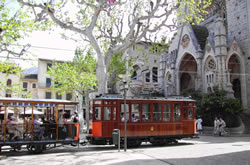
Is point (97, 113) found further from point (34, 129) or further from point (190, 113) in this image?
point (190, 113)

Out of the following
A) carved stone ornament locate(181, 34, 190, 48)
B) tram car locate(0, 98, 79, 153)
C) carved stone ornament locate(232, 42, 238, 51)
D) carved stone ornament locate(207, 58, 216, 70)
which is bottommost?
tram car locate(0, 98, 79, 153)

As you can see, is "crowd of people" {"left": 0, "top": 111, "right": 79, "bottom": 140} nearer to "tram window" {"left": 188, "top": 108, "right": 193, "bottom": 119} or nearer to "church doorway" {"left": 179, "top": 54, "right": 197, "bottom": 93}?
"tram window" {"left": 188, "top": 108, "right": 193, "bottom": 119}

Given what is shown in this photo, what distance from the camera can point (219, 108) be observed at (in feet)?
78.6

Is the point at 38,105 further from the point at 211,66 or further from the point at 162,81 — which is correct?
the point at 162,81

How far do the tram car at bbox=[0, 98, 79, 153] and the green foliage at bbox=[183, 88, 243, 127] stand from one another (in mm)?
15825

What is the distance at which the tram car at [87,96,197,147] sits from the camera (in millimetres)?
13176

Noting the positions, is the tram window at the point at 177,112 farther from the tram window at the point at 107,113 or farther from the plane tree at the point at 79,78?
the plane tree at the point at 79,78

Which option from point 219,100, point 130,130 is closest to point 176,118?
point 130,130

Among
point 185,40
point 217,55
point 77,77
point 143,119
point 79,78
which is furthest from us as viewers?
point 185,40

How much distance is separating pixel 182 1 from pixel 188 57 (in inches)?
734

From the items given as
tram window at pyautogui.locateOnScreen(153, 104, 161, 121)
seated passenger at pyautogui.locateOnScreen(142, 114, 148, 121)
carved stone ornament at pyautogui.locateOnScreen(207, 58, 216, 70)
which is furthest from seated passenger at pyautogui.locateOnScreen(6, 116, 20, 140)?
carved stone ornament at pyautogui.locateOnScreen(207, 58, 216, 70)

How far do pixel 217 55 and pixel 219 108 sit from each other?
253 inches

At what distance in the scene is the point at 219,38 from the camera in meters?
27.1

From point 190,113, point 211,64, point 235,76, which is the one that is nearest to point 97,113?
point 190,113
